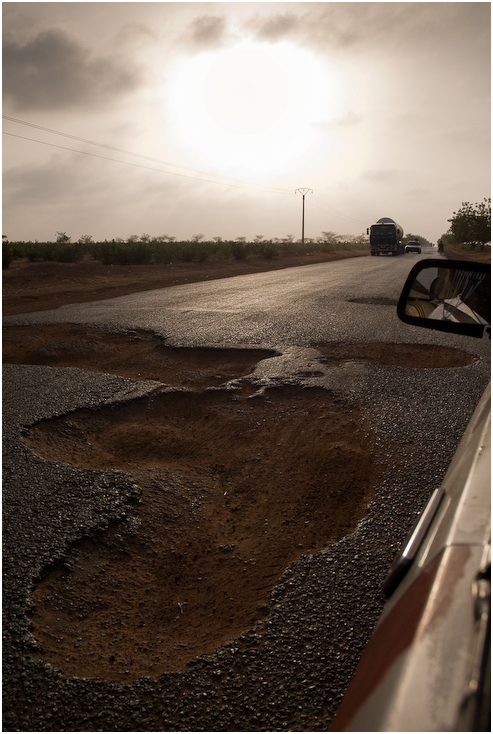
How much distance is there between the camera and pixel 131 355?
19.7 feet

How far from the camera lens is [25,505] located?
286cm

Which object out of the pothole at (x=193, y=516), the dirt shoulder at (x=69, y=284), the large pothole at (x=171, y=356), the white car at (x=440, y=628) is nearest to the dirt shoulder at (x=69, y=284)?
the dirt shoulder at (x=69, y=284)

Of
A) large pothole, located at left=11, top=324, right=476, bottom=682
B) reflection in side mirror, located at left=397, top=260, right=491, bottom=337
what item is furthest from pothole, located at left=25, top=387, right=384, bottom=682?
reflection in side mirror, located at left=397, top=260, right=491, bottom=337

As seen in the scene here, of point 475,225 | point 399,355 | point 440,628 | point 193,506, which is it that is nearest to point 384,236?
point 475,225

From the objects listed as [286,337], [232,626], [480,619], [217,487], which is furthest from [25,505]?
[286,337]

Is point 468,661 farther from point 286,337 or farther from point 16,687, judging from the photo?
point 286,337

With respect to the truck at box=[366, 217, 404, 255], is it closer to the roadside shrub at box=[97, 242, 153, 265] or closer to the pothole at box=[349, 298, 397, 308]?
Answer: the roadside shrub at box=[97, 242, 153, 265]

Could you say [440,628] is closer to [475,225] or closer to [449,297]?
[449,297]

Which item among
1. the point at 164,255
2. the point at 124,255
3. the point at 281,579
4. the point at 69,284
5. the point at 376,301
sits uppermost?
the point at 164,255

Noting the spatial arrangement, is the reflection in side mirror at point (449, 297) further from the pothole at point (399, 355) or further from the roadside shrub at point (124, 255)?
the roadside shrub at point (124, 255)

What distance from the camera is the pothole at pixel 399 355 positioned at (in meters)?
5.66

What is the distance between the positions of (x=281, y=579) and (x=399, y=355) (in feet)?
13.7

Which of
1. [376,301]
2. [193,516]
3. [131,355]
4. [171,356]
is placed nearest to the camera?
[193,516]

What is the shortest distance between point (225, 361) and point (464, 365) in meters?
2.49
